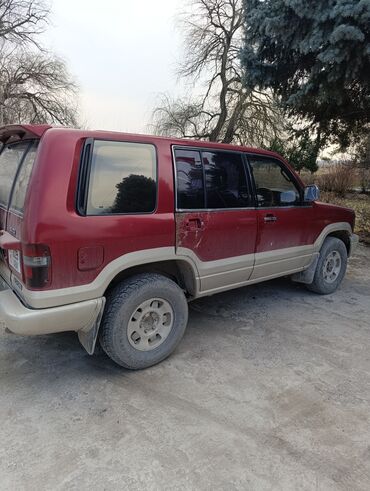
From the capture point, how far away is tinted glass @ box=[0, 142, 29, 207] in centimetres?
275

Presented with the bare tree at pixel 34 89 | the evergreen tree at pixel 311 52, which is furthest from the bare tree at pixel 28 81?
the evergreen tree at pixel 311 52

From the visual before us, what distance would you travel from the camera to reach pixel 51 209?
230cm

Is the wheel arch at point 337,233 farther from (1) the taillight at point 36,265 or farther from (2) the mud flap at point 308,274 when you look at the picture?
(1) the taillight at point 36,265

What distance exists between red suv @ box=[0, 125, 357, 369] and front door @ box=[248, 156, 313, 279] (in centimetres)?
2

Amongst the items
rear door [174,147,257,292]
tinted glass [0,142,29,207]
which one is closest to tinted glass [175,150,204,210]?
rear door [174,147,257,292]

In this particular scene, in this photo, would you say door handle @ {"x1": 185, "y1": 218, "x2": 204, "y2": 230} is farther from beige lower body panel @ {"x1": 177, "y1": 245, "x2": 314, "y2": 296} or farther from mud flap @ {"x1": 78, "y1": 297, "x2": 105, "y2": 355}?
mud flap @ {"x1": 78, "y1": 297, "x2": 105, "y2": 355}

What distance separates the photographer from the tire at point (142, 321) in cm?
270

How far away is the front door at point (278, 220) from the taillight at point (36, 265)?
2.14 metres

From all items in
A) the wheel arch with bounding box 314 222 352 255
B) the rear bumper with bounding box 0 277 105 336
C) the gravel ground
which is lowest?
the gravel ground

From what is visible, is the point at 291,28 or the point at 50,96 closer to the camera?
the point at 291,28

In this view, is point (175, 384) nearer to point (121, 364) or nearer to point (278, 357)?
point (121, 364)

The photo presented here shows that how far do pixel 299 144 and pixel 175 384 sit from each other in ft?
25.3

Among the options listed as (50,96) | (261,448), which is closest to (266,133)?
(50,96)

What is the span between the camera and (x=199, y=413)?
2.44 metres
